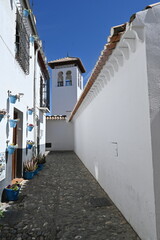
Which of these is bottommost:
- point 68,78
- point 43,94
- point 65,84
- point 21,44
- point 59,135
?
point 59,135

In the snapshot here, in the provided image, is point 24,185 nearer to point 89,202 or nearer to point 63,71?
point 89,202

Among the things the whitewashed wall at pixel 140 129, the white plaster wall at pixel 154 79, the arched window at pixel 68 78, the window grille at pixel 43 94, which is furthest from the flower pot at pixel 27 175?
the arched window at pixel 68 78

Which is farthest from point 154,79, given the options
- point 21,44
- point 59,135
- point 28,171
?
point 59,135

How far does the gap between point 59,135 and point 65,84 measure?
19.6 feet

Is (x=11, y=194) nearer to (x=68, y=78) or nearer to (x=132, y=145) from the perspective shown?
(x=132, y=145)

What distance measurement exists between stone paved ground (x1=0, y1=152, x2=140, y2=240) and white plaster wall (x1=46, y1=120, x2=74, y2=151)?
1041 cm

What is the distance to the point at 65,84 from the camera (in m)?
18.1

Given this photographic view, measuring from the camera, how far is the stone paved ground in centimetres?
245

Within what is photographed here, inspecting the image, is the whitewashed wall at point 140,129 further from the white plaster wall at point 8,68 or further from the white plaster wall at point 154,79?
the white plaster wall at point 8,68

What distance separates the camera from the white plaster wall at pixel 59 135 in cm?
1501

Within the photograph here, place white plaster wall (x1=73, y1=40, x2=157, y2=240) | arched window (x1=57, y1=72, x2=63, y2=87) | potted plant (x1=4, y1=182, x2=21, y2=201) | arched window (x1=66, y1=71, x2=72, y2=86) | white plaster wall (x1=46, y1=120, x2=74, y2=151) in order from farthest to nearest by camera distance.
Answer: arched window (x1=57, y1=72, x2=63, y2=87) < arched window (x1=66, y1=71, x2=72, y2=86) < white plaster wall (x1=46, y1=120, x2=74, y2=151) < potted plant (x1=4, y1=182, x2=21, y2=201) < white plaster wall (x1=73, y1=40, x2=157, y2=240)

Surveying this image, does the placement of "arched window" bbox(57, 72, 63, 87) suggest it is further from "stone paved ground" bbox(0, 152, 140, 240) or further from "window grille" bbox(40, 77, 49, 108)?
"stone paved ground" bbox(0, 152, 140, 240)

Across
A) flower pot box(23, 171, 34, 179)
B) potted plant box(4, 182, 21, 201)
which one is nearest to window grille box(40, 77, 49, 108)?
flower pot box(23, 171, 34, 179)

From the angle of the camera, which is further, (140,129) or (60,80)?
(60,80)
